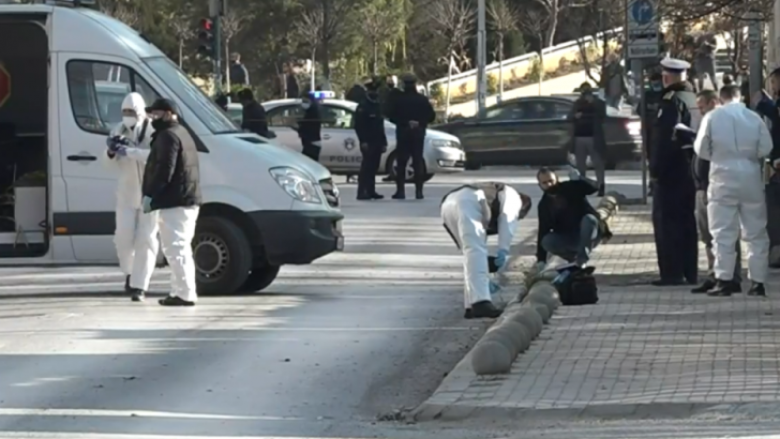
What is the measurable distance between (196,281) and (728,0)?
6.00 meters

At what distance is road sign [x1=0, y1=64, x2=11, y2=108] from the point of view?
56.4 feet

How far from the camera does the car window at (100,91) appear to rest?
15094 millimetres

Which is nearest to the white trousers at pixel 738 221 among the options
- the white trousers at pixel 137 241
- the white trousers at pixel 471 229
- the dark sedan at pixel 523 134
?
the white trousers at pixel 471 229

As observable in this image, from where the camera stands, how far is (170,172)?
14.2 metres

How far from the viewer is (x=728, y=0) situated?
1670cm

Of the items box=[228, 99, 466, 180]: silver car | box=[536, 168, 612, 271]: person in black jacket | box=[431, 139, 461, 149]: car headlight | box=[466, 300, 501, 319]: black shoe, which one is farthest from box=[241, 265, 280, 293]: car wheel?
box=[431, 139, 461, 149]: car headlight

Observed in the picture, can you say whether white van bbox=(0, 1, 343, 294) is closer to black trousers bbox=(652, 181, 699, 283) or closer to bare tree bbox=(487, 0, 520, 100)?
black trousers bbox=(652, 181, 699, 283)

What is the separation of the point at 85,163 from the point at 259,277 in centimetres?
195

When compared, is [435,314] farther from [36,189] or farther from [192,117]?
[36,189]

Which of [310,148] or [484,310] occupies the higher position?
[310,148]

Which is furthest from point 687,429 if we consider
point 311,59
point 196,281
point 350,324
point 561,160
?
point 311,59

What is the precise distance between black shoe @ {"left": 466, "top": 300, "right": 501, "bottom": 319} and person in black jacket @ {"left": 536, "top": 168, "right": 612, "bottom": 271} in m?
1.63

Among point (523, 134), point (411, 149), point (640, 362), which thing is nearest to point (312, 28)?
point (523, 134)

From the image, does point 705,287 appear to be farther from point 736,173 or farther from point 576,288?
point 576,288
